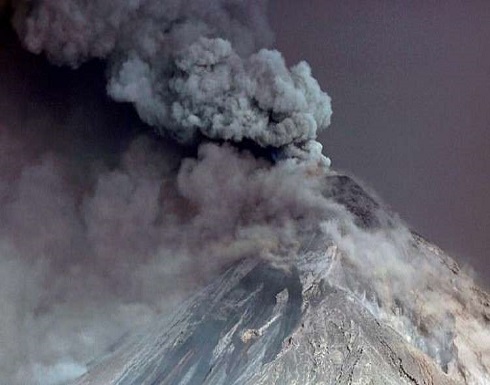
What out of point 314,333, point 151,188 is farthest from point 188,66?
point 314,333

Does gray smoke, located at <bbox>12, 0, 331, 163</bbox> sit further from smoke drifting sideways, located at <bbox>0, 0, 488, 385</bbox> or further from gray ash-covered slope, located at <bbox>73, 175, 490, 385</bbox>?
gray ash-covered slope, located at <bbox>73, 175, 490, 385</bbox>

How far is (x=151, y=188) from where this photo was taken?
→ 14570mm

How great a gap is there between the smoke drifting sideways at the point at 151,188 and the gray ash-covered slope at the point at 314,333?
0.24 meters

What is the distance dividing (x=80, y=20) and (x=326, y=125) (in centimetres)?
475

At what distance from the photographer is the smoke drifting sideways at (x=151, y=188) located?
12.9 m

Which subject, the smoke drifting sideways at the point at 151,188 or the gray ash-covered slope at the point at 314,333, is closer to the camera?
the gray ash-covered slope at the point at 314,333

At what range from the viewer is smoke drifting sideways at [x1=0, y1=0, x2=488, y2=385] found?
1287 centimetres

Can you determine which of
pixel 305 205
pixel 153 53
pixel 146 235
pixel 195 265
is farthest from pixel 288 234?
pixel 153 53

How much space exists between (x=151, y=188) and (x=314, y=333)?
5.01m

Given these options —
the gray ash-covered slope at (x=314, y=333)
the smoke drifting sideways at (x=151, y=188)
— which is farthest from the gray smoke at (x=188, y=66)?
the gray ash-covered slope at (x=314, y=333)

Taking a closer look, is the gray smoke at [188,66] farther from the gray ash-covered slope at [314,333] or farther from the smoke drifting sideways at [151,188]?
the gray ash-covered slope at [314,333]

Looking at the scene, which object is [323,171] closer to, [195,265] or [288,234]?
[288,234]

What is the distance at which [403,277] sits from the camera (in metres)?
13.1

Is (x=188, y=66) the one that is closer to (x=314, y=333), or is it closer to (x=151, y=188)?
(x=151, y=188)
